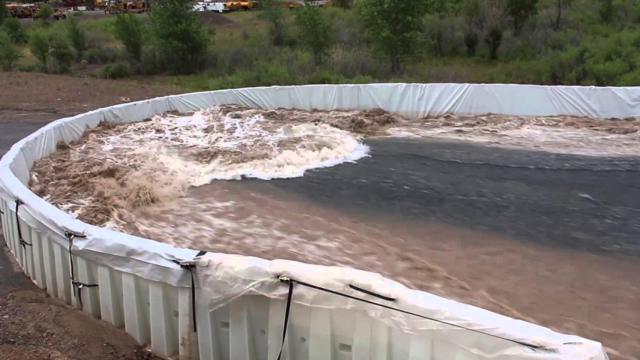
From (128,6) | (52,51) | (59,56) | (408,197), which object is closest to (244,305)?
(408,197)

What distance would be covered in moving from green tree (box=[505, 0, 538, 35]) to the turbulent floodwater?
47.9 ft

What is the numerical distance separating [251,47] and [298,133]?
17.0 metres

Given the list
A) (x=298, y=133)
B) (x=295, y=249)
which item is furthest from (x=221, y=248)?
(x=298, y=133)

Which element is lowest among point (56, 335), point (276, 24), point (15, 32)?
point (56, 335)

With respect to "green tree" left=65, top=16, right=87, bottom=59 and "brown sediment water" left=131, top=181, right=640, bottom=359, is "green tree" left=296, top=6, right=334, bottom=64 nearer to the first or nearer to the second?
"green tree" left=65, top=16, right=87, bottom=59

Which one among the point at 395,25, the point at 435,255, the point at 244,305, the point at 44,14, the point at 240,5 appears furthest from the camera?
the point at 240,5

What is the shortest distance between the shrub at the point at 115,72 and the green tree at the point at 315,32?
7.95 m

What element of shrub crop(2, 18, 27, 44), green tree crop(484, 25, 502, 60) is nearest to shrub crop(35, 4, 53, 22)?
shrub crop(2, 18, 27, 44)

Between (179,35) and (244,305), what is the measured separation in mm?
23843

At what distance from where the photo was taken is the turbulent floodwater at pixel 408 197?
644 cm

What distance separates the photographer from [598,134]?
12219 mm

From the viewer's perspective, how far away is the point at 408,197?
8.99 metres

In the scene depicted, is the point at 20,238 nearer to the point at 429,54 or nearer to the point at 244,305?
the point at 244,305

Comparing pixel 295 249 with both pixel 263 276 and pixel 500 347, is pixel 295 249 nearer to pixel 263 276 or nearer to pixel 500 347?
pixel 263 276
